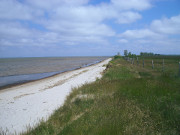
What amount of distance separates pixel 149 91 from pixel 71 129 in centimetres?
418

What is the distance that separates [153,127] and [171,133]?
42 cm

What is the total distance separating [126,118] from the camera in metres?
4.05

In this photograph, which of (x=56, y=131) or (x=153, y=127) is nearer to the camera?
(x=153, y=127)

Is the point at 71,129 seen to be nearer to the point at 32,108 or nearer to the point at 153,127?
the point at 153,127

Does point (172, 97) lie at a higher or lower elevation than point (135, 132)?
higher

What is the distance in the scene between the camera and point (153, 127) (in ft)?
11.7

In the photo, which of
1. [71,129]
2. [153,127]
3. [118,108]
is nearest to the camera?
[153,127]

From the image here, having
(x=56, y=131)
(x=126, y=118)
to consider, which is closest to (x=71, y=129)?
(x=56, y=131)

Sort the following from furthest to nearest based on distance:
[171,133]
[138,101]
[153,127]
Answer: [138,101] → [153,127] → [171,133]

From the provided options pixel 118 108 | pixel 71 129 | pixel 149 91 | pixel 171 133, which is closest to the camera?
pixel 171 133

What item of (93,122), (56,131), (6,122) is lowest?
(6,122)

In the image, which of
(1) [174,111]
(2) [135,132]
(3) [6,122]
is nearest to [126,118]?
(2) [135,132]

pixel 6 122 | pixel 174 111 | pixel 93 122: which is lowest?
pixel 6 122

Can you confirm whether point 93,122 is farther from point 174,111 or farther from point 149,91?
point 149,91
